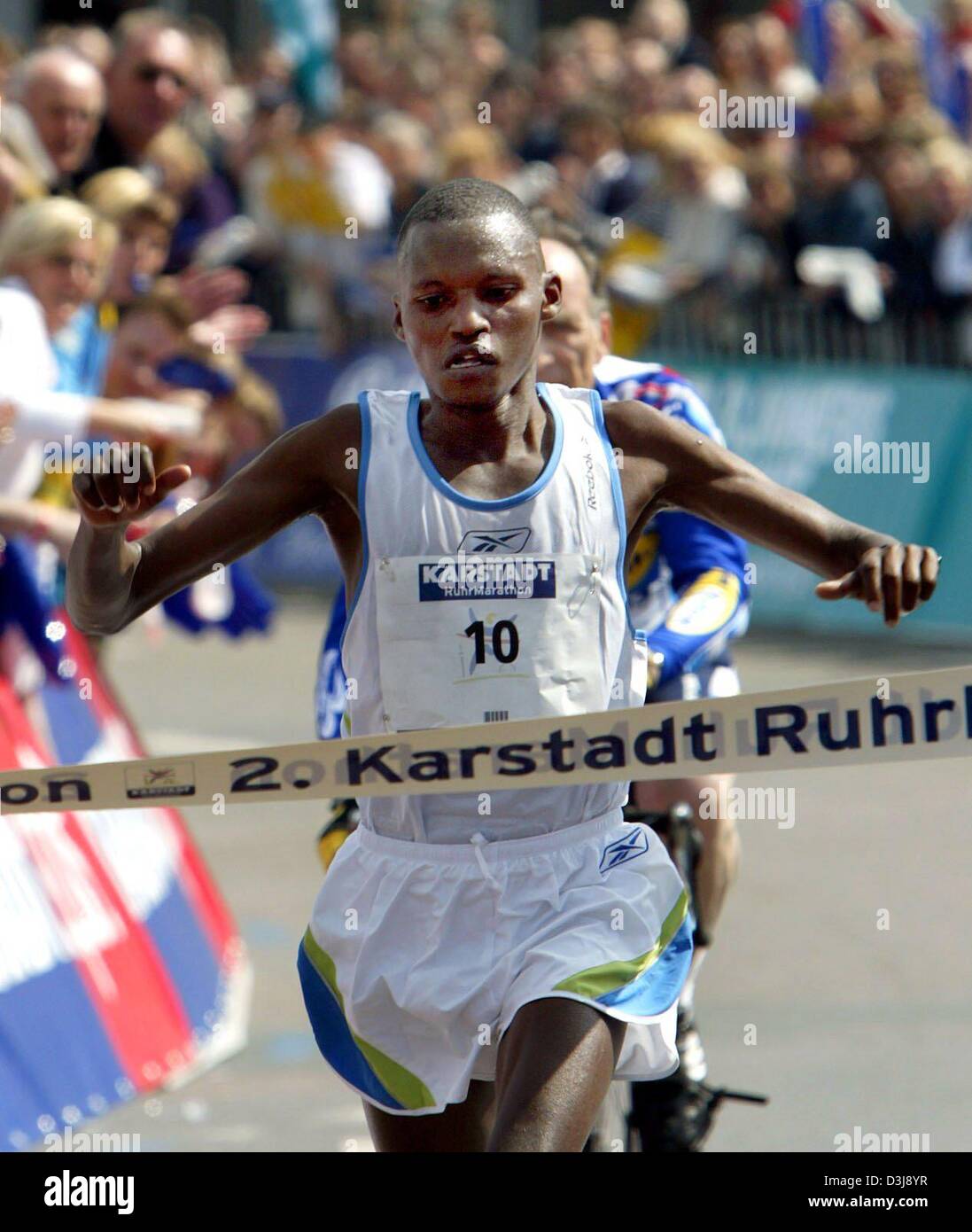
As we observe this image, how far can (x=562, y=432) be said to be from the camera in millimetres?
3523

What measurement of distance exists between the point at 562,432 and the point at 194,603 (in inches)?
156

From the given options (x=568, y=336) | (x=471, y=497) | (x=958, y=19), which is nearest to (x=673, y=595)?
(x=568, y=336)

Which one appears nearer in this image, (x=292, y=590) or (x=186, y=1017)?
(x=186, y=1017)

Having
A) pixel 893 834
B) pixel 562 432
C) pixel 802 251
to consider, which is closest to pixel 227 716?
pixel 893 834

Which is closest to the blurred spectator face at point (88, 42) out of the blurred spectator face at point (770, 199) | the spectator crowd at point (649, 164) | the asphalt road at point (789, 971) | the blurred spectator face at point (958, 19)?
the spectator crowd at point (649, 164)

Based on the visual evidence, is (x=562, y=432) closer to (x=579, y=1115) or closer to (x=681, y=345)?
(x=579, y=1115)

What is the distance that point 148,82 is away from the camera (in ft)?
29.2

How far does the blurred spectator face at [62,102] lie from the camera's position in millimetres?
7797

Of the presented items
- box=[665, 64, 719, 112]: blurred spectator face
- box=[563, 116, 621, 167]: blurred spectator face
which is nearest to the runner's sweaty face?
box=[563, 116, 621, 167]: blurred spectator face

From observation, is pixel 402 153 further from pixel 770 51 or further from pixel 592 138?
pixel 770 51

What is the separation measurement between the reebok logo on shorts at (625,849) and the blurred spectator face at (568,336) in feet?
3.76

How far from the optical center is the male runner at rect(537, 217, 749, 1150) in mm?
4363

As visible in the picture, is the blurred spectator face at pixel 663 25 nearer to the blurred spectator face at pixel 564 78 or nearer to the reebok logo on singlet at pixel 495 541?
the blurred spectator face at pixel 564 78

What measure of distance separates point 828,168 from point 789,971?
7.69 meters
